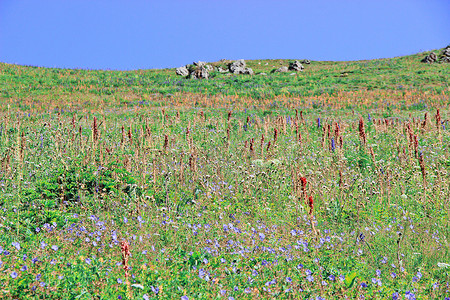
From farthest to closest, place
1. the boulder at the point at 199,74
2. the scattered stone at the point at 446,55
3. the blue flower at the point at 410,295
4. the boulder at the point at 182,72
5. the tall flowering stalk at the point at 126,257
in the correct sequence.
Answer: the boulder at the point at 182,72 → the scattered stone at the point at 446,55 → the boulder at the point at 199,74 → the blue flower at the point at 410,295 → the tall flowering stalk at the point at 126,257

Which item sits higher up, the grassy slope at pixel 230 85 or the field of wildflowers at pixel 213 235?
the grassy slope at pixel 230 85

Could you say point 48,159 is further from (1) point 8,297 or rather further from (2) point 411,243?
(2) point 411,243

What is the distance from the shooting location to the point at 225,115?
1788 centimetres

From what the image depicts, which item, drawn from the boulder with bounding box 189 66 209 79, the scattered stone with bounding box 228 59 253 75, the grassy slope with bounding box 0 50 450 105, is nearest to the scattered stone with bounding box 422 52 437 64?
the grassy slope with bounding box 0 50 450 105

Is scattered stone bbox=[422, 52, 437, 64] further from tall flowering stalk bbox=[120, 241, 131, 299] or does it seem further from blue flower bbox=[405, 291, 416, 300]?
tall flowering stalk bbox=[120, 241, 131, 299]

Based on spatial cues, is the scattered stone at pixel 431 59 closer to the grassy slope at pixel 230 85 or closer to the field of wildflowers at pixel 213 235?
the grassy slope at pixel 230 85

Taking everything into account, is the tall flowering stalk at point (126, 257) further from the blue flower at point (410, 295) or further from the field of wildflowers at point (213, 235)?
the blue flower at point (410, 295)

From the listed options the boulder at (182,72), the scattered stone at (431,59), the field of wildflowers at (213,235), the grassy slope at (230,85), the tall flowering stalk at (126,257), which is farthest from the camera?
the boulder at (182,72)

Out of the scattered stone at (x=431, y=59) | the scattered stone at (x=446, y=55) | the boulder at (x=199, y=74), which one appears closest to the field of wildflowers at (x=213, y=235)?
the boulder at (x=199, y=74)

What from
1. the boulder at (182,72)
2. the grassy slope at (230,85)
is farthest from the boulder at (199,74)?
the boulder at (182,72)

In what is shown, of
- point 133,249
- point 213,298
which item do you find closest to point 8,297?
point 133,249

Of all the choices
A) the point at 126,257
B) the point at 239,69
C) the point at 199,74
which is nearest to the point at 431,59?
the point at 239,69

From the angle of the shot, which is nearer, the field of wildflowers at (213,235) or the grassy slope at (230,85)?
the field of wildflowers at (213,235)

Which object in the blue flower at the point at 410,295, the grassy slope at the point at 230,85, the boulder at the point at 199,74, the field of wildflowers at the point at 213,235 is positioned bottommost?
the blue flower at the point at 410,295
